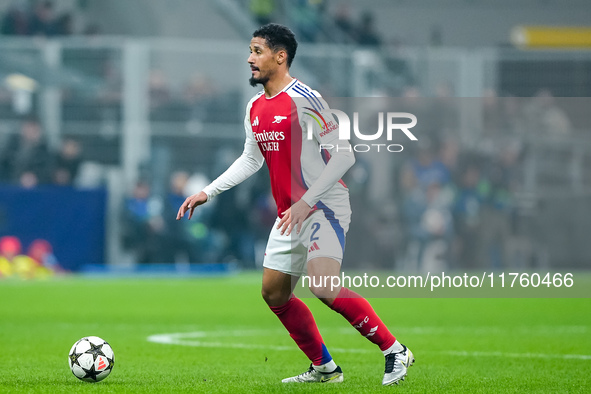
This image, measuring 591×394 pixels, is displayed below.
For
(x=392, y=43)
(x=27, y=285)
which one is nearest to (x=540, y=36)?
(x=392, y=43)

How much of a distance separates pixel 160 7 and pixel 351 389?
19602 millimetres

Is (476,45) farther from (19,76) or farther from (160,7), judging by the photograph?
(19,76)

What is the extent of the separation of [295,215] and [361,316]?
77 centimetres

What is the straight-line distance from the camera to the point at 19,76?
1905cm

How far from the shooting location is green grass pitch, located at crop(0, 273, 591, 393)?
6.41 metres

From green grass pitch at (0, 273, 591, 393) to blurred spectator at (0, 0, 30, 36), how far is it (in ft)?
26.0

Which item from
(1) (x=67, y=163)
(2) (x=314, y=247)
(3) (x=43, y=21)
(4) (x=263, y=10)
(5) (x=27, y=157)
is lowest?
(2) (x=314, y=247)

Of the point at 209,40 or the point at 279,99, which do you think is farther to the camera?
the point at 209,40

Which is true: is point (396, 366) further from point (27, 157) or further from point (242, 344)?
point (27, 157)

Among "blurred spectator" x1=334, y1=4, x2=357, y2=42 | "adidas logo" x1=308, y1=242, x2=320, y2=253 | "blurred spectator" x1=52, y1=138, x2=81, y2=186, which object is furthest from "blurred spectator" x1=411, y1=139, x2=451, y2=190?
"adidas logo" x1=308, y1=242, x2=320, y2=253

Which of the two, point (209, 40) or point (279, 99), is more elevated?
point (209, 40)

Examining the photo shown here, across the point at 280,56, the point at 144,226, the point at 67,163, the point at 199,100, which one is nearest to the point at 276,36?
the point at 280,56

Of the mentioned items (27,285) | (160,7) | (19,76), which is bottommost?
(27,285)

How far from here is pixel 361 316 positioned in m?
6.22
